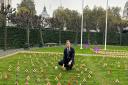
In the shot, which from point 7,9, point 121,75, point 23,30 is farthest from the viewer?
point 23,30

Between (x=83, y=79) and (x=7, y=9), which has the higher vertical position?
(x=7, y=9)

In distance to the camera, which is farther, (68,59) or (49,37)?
(49,37)

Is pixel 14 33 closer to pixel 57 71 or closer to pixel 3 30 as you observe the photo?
pixel 3 30

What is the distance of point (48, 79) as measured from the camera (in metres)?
15.6

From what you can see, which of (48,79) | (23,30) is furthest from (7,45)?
(48,79)

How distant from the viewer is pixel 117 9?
96812mm

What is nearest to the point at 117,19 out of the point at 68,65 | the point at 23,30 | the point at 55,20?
the point at 55,20

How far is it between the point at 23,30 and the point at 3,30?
29.2 feet

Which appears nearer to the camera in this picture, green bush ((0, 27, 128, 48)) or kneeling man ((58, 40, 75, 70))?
kneeling man ((58, 40, 75, 70))

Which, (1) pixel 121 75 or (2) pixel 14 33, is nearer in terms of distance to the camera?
(1) pixel 121 75

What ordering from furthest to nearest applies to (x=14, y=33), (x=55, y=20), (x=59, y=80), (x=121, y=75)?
1. (x=55, y=20)
2. (x=14, y=33)
3. (x=121, y=75)
4. (x=59, y=80)

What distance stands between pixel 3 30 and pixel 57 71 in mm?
20923

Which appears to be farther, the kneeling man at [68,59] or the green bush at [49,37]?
the green bush at [49,37]

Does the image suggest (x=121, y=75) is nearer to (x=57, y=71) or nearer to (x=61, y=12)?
(x=57, y=71)
